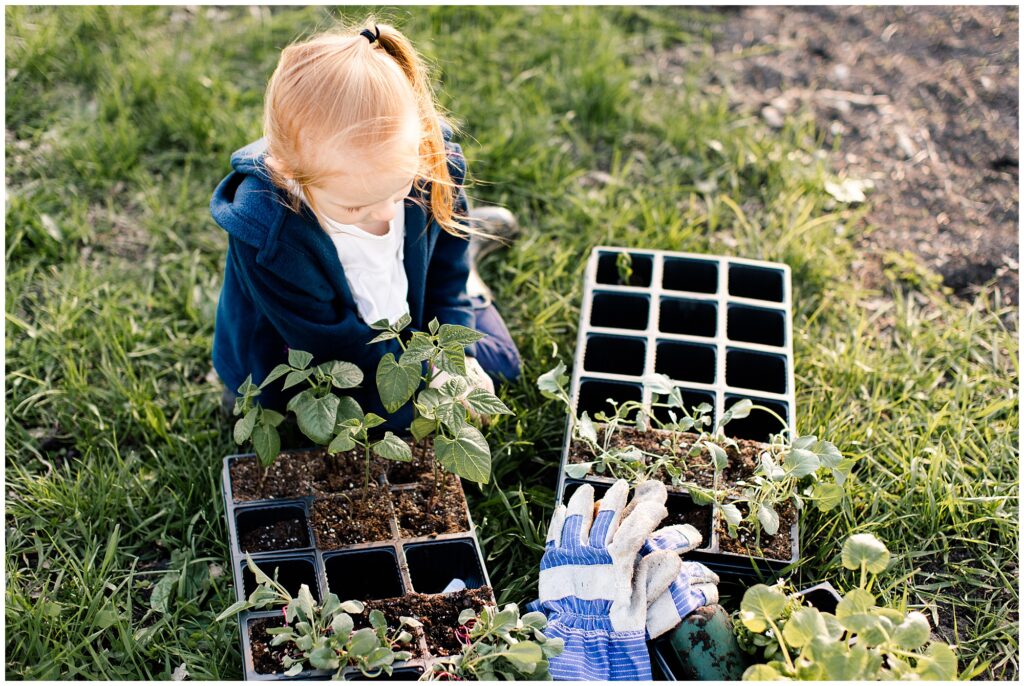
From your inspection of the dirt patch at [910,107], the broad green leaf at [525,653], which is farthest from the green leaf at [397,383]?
the dirt patch at [910,107]

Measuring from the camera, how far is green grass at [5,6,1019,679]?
6.82ft

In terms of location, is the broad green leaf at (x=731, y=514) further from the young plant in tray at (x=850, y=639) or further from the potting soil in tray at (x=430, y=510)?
the potting soil in tray at (x=430, y=510)

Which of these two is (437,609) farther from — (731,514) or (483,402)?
(731,514)

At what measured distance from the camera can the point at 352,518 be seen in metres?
1.98

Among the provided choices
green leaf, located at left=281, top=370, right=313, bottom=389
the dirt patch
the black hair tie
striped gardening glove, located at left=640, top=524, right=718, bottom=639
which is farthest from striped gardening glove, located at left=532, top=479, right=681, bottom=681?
the dirt patch

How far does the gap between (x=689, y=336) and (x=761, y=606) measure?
89cm

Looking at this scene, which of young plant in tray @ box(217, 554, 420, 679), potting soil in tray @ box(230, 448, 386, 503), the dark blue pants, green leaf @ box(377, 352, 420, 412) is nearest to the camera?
young plant in tray @ box(217, 554, 420, 679)

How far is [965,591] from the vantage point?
2.11 metres

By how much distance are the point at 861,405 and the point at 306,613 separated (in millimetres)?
1478

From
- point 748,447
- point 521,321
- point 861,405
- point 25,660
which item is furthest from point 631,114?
point 25,660

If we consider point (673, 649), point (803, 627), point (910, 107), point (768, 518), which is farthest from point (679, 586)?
point (910, 107)

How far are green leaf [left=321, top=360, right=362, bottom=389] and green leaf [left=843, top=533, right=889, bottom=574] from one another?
0.92m

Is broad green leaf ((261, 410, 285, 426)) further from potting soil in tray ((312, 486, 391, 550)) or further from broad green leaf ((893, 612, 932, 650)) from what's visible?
broad green leaf ((893, 612, 932, 650))

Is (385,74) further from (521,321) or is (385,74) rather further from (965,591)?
(965,591)
